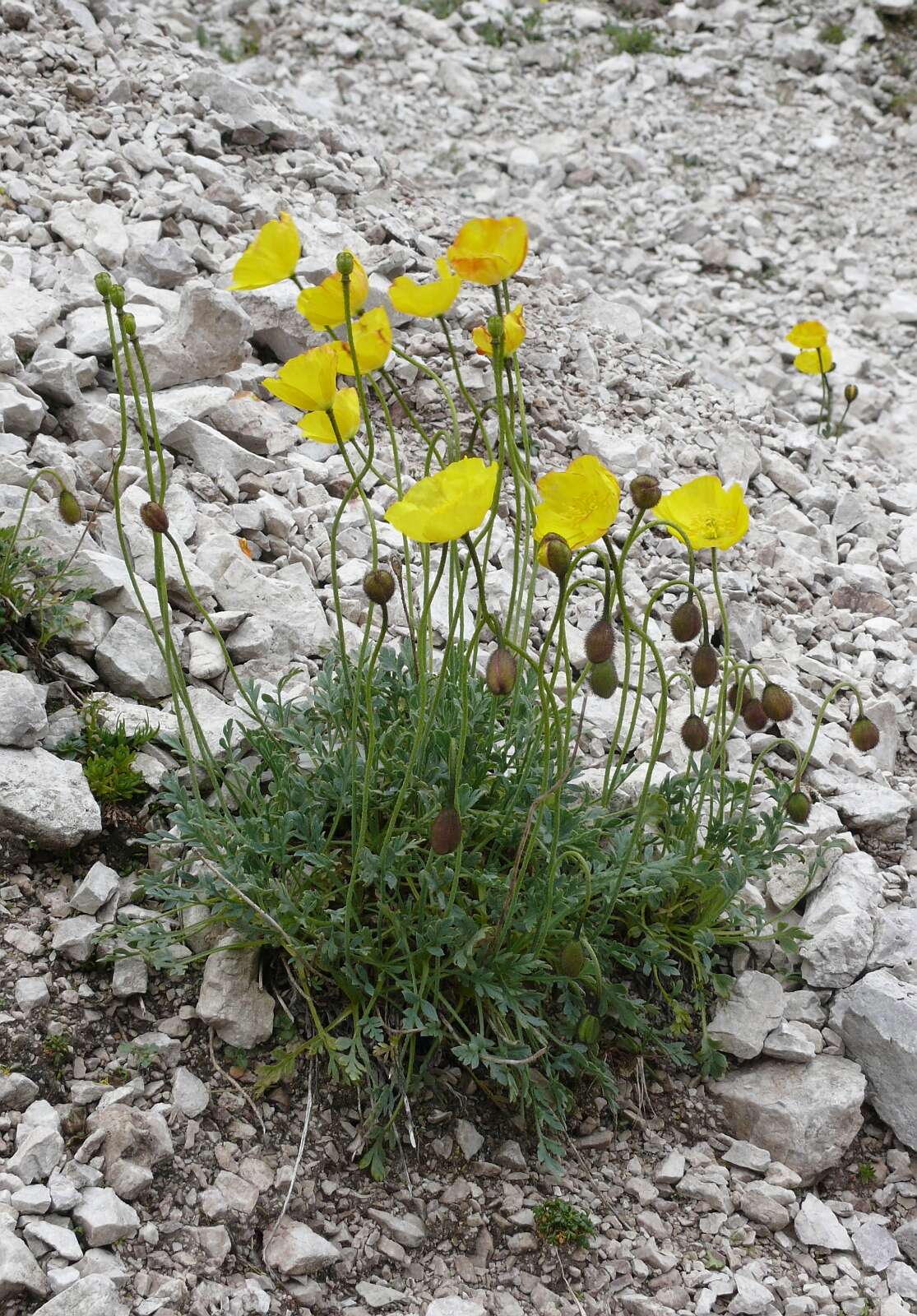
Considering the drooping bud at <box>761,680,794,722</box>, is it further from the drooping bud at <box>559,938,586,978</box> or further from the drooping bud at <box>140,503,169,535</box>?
the drooping bud at <box>140,503,169,535</box>

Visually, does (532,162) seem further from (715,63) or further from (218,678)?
(218,678)

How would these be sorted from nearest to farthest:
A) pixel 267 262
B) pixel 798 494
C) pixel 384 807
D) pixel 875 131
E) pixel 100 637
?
pixel 267 262 < pixel 384 807 < pixel 100 637 < pixel 798 494 < pixel 875 131

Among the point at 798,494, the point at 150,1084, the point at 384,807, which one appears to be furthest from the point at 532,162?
the point at 150,1084

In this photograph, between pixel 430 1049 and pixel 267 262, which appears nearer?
pixel 267 262

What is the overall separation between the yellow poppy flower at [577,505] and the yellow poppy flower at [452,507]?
28 centimetres

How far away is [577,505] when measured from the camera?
2129 millimetres

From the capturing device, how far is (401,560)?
12.1 ft

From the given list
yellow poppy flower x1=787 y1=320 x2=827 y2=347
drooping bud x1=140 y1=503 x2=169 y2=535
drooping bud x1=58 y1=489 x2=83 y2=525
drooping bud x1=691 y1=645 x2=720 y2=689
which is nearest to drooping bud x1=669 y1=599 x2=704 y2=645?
drooping bud x1=691 y1=645 x2=720 y2=689

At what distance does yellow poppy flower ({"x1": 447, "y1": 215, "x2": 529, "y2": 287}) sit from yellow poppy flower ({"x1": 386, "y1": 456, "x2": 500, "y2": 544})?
39cm

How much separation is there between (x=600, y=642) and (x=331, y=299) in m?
0.77

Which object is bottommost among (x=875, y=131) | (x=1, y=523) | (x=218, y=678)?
(x=218, y=678)

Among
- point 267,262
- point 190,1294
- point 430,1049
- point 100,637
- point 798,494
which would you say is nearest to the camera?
point 190,1294

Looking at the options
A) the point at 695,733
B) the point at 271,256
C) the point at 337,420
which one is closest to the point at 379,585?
the point at 337,420

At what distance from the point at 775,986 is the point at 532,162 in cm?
630
